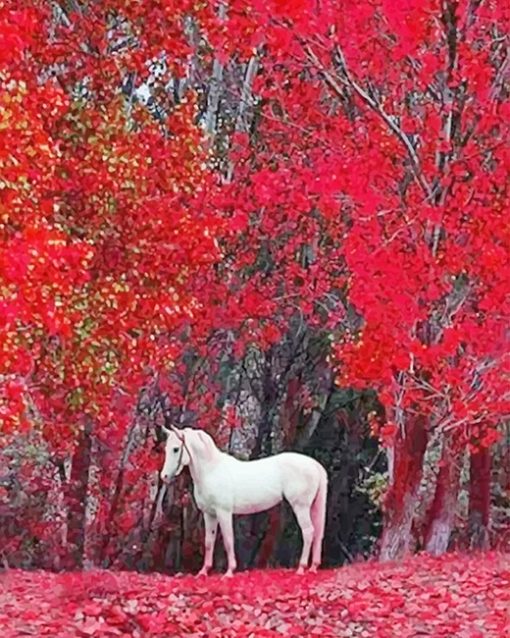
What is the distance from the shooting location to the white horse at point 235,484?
604 inches

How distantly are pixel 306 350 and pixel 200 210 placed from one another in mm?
6343

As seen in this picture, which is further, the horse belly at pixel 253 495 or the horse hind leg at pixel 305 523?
the horse hind leg at pixel 305 523

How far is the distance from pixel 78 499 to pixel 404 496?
6213 millimetres

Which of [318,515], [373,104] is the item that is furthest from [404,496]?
[373,104]

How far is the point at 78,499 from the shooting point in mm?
19438

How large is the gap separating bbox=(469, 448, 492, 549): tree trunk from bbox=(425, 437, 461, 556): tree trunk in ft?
5.53

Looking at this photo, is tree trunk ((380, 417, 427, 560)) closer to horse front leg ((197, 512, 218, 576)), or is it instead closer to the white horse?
the white horse

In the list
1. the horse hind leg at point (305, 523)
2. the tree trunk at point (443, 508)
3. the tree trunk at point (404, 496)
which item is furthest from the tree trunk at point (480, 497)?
the horse hind leg at point (305, 523)

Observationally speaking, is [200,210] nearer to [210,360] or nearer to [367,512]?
[210,360]

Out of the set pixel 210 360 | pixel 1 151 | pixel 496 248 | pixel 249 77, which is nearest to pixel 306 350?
pixel 210 360

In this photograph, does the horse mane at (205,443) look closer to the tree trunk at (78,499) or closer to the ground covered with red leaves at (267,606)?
the ground covered with red leaves at (267,606)

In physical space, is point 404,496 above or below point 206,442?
below

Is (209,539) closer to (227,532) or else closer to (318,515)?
(227,532)

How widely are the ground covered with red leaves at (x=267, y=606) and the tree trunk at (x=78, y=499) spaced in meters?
4.80
